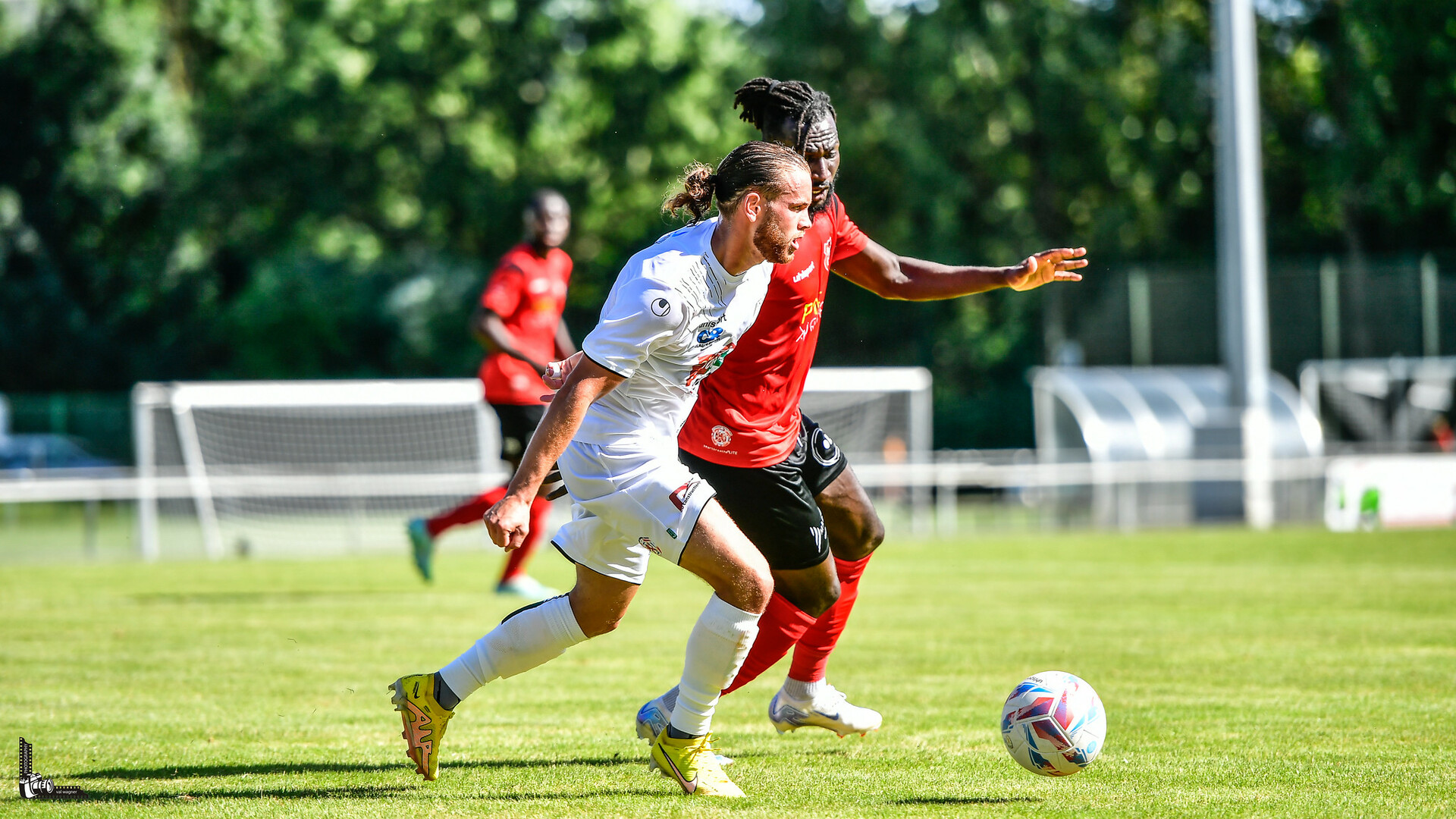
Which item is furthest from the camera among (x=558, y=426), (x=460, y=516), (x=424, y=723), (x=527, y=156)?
(x=527, y=156)

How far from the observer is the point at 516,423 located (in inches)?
397

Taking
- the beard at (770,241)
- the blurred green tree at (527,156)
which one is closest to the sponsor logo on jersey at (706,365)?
the beard at (770,241)

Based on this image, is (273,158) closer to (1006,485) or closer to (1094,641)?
→ (1006,485)

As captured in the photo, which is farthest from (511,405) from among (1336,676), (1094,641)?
(1336,676)

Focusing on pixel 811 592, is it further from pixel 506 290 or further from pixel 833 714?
pixel 506 290

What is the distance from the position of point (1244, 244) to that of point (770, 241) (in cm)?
1619

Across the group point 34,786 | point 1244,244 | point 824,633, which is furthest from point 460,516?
point 1244,244

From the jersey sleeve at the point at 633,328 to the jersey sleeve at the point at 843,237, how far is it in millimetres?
1211

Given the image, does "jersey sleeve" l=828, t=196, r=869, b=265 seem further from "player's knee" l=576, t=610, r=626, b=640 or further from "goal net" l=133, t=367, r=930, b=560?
"goal net" l=133, t=367, r=930, b=560

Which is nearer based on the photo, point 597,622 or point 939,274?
point 597,622

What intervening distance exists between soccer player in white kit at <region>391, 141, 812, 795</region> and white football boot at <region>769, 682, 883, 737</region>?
715 mm

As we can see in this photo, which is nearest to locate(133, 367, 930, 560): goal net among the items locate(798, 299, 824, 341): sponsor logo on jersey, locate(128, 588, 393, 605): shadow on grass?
locate(128, 588, 393, 605): shadow on grass

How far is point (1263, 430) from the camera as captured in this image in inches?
752

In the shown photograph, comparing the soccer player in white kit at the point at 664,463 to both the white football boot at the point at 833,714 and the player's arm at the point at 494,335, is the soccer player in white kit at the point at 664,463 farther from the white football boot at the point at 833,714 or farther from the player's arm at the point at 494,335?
the player's arm at the point at 494,335
